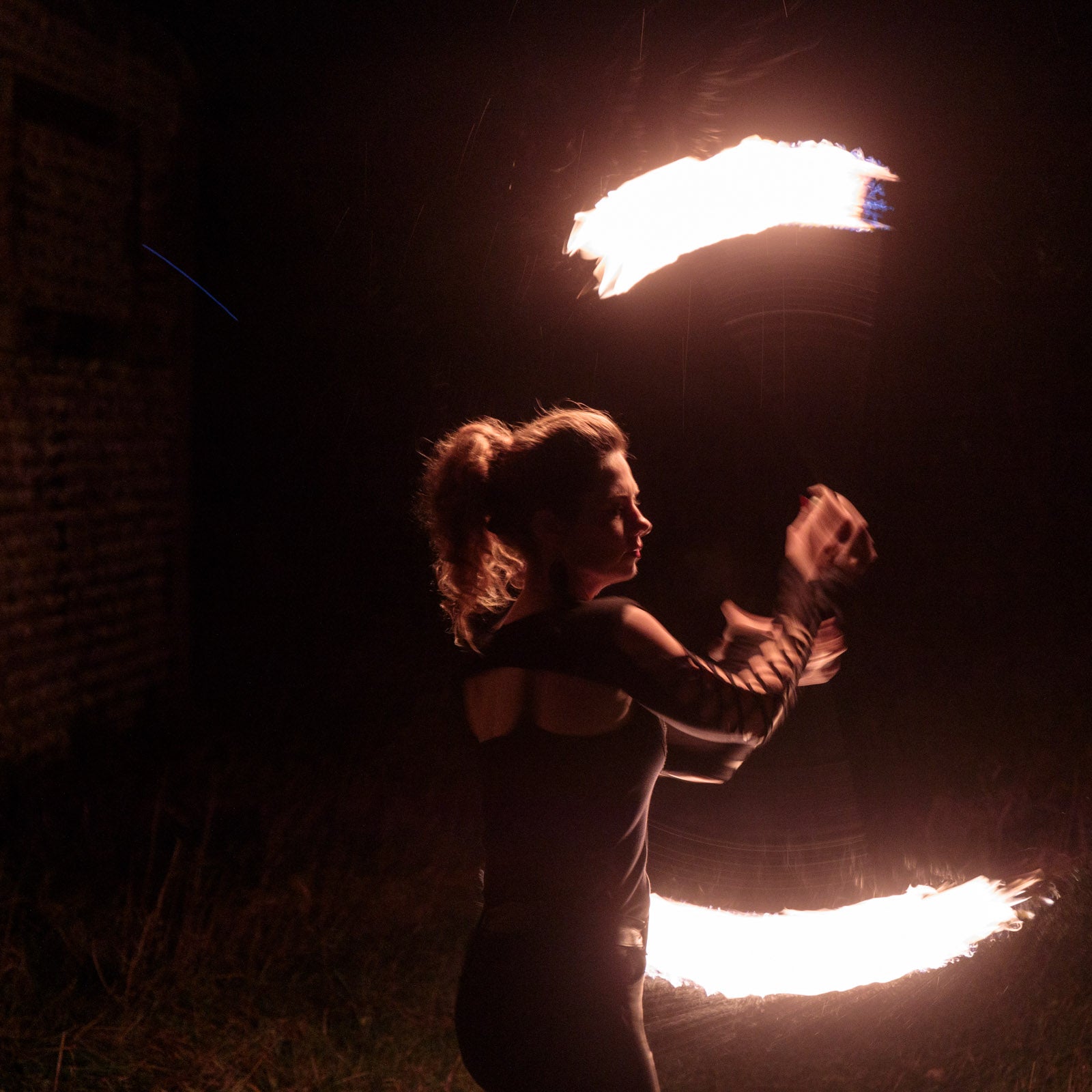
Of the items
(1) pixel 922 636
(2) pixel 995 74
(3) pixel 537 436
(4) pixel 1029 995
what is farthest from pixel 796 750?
(2) pixel 995 74

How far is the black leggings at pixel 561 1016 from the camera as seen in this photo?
1781 millimetres

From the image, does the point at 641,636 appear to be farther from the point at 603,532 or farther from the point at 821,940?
the point at 821,940

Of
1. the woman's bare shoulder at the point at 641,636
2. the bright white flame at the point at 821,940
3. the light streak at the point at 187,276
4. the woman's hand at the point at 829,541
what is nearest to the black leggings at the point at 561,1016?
the woman's bare shoulder at the point at 641,636

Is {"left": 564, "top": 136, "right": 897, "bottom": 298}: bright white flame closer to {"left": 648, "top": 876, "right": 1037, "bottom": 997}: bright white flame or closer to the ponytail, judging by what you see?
the ponytail

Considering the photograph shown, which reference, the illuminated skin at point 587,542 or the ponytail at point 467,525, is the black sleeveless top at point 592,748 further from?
the ponytail at point 467,525

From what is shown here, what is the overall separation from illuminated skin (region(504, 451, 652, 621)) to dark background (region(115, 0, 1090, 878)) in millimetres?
2728

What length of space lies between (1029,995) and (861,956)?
1.41 m

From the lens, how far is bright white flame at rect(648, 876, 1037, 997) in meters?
2.76

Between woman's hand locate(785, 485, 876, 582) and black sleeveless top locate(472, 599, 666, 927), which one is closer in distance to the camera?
black sleeveless top locate(472, 599, 666, 927)

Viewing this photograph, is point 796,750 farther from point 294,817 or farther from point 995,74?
point 995,74

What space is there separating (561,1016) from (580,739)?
0.45 m

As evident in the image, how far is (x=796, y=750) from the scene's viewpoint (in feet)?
11.1

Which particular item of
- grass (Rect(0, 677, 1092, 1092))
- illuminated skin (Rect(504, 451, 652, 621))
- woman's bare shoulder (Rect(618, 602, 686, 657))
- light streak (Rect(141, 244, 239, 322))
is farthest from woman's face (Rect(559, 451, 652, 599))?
light streak (Rect(141, 244, 239, 322))

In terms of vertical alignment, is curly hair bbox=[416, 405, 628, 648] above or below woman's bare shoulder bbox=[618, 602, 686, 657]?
Result: above
